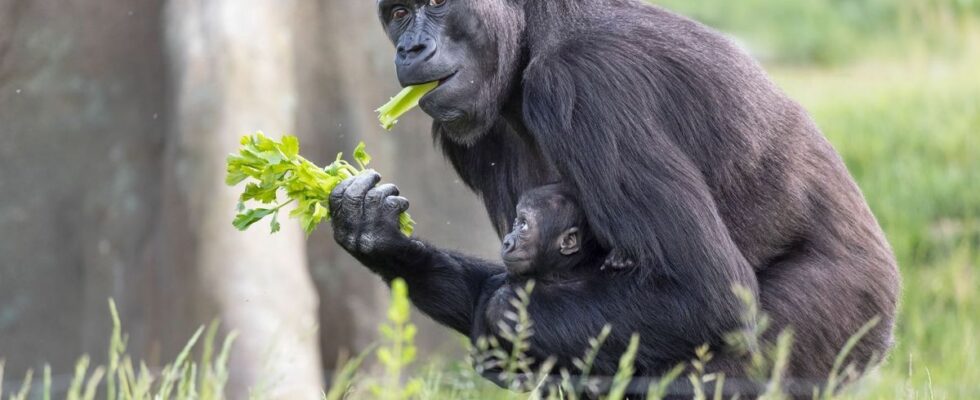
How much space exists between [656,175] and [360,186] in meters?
1.04

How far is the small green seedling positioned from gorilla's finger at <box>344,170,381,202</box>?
4.5 inches

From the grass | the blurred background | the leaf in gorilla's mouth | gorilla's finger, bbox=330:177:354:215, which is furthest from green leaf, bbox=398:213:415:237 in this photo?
the grass

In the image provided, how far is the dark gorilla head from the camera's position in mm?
4660

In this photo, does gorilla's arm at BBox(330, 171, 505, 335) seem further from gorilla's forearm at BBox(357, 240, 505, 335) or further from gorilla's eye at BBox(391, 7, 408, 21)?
gorilla's eye at BBox(391, 7, 408, 21)

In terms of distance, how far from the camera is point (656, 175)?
4426 millimetres

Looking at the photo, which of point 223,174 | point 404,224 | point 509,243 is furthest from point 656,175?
point 223,174

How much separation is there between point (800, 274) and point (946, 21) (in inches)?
393

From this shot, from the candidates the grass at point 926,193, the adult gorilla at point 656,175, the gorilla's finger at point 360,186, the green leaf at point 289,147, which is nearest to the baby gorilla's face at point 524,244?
the adult gorilla at point 656,175

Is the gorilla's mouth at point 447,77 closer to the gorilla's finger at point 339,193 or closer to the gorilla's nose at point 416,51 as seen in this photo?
the gorilla's nose at point 416,51

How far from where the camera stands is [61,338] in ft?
23.9

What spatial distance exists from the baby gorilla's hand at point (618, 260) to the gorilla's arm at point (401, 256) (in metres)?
0.63

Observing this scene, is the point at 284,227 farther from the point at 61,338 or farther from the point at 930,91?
the point at 930,91

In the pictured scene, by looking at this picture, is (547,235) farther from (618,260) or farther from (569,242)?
(618,260)

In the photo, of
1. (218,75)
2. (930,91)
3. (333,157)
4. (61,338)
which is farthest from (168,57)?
(930,91)
